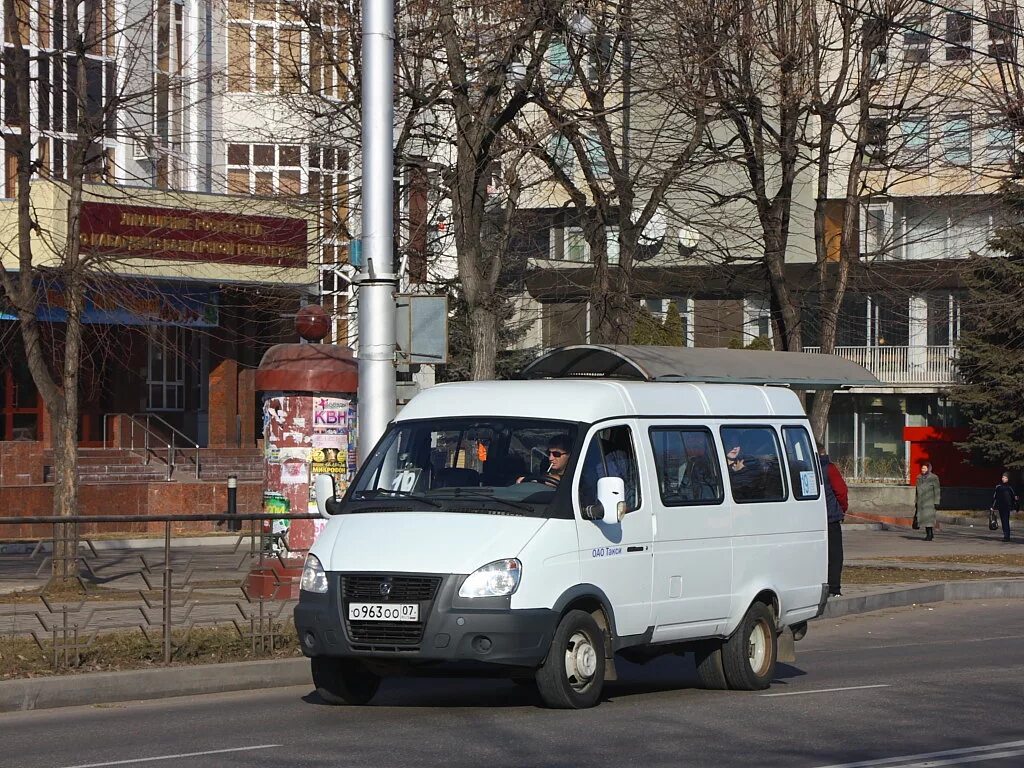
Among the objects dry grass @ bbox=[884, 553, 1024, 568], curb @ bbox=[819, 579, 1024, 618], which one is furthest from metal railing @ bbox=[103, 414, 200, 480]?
curb @ bbox=[819, 579, 1024, 618]

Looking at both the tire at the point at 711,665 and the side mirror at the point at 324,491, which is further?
the tire at the point at 711,665

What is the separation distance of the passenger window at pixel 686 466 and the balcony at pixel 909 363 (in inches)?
1734

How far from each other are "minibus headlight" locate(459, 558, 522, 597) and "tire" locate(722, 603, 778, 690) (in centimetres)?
267

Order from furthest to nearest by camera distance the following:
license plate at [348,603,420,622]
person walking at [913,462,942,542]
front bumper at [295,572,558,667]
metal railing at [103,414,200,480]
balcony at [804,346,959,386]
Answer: balcony at [804,346,959,386], metal railing at [103,414,200,480], person walking at [913,462,942,542], license plate at [348,603,420,622], front bumper at [295,572,558,667]

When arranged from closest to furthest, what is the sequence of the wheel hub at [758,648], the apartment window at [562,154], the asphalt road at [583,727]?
the asphalt road at [583,727]
the wheel hub at [758,648]
the apartment window at [562,154]

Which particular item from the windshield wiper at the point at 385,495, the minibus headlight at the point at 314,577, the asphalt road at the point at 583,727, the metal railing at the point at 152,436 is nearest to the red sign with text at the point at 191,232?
the metal railing at the point at 152,436

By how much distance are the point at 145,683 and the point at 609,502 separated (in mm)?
3713

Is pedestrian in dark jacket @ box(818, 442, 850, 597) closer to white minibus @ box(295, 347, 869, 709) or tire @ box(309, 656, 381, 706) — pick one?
white minibus @ box(295, 347, 869, 709)

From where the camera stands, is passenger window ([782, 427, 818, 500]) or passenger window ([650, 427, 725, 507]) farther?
passenger window ([782, 427, 818, 500])

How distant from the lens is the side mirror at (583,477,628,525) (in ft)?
33.8

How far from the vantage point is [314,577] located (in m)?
10.3

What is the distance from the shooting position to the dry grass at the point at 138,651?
37.8ft

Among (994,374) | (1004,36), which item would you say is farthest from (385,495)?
(994,374)

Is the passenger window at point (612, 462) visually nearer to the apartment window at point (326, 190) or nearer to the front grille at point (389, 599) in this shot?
the front grille at point (389, 599)
